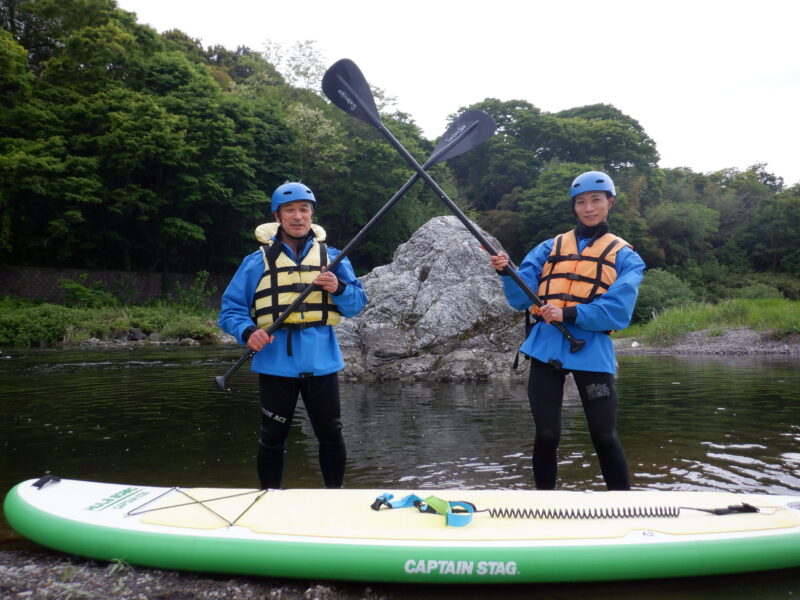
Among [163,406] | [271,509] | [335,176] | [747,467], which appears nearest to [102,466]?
[271,509]

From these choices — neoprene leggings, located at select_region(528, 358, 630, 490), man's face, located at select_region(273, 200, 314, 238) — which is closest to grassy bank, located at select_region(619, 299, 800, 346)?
neoprene leggings, located at select_region(528, 358, 630, 490)

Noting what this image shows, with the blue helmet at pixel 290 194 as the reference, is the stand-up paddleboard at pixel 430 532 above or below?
below

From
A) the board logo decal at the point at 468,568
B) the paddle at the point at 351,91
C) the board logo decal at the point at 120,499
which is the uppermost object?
the paddle at the point at 351,91

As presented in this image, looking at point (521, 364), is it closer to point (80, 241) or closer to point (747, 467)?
point (747, 467)

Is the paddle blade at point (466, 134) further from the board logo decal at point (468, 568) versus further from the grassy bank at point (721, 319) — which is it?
the grassy bank at point (721, 319)

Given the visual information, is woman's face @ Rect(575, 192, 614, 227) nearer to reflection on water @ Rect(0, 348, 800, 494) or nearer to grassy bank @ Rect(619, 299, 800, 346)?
reflection on water @ Rect(0, 348, 800, 494)

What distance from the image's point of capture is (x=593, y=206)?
3244 mm

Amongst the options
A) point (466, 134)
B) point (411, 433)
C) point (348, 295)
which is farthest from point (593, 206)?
point (411, 433)

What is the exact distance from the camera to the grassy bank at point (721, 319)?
57.4ft

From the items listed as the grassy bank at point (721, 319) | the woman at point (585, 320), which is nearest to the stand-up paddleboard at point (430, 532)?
the woman at point (585, 320)

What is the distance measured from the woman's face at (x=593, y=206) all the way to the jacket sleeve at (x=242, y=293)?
195 centimetres

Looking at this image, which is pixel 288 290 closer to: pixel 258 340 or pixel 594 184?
pixel 258 340

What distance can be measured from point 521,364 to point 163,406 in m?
5.98

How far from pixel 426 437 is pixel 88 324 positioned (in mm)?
16763
